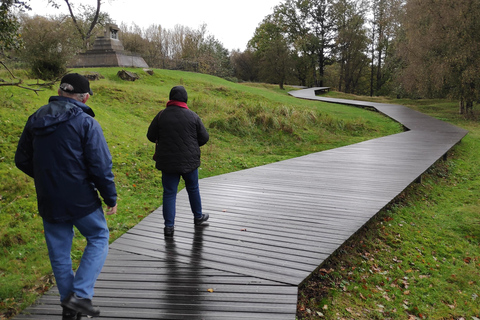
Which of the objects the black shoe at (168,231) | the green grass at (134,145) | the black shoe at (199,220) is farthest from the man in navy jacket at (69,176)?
the black shoe at (199,220)

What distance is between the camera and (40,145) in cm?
255

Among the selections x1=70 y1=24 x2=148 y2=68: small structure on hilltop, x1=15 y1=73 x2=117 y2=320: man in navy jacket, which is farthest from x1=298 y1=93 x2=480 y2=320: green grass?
x1=70 y1=24 x2=148 y2=68: small structure on hilltop

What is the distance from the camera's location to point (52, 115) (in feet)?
8.28

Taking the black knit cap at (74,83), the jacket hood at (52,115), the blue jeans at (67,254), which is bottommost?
the blue jeans at (67,254)

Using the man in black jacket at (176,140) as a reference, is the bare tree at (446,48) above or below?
above

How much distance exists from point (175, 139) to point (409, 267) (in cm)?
361

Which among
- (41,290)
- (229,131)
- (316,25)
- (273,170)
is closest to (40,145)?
(41,290)

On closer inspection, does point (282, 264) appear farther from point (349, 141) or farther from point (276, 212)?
point (349, 141)

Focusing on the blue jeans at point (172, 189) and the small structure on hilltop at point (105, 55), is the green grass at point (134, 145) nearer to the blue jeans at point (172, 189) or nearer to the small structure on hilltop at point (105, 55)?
the blue jeans at point (172, 189)

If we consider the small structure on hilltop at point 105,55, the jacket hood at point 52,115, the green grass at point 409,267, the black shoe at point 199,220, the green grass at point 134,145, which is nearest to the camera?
the jacket hood at point 52,115

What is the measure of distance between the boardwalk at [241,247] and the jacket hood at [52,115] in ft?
5.07

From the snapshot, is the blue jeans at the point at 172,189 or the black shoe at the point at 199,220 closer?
the blue jeans at the point at 172,189

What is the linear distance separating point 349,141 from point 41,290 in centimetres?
1160

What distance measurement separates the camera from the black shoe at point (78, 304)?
2.62m
